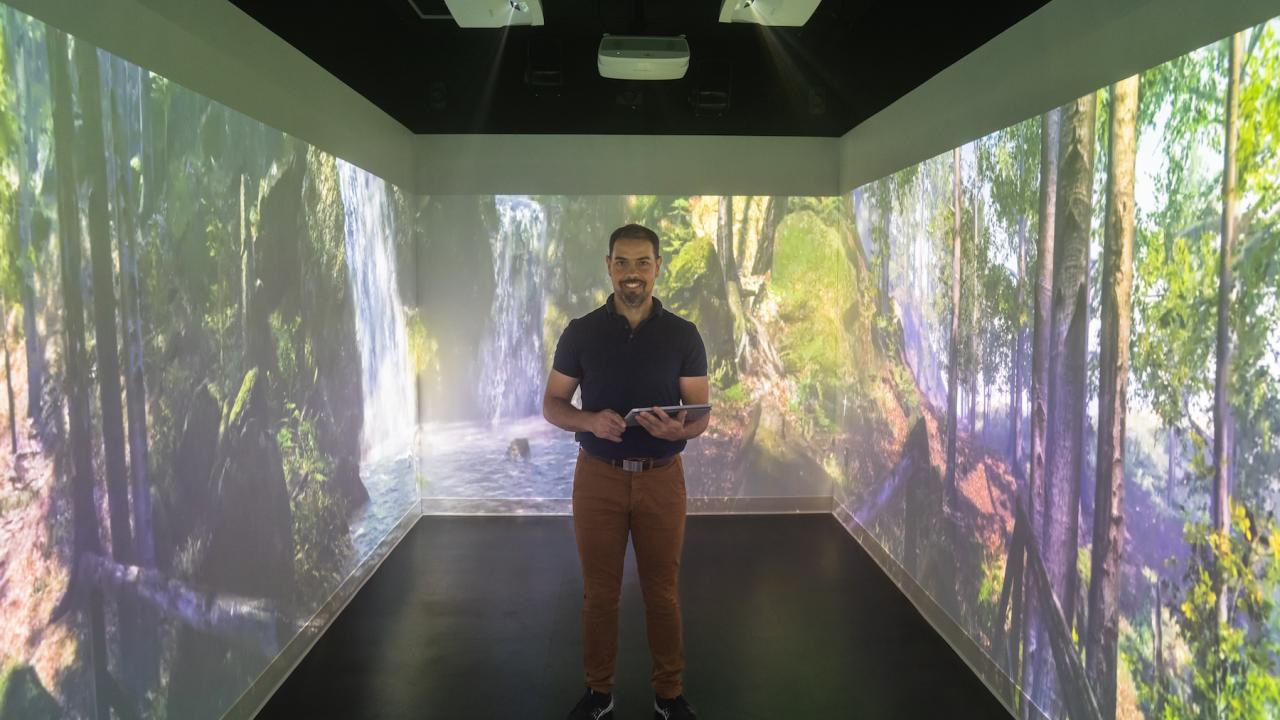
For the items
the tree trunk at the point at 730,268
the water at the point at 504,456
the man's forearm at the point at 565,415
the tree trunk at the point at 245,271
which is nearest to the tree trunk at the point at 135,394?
the tree trunk at the point at 245,271

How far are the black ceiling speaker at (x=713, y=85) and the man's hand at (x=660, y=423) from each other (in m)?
2.70

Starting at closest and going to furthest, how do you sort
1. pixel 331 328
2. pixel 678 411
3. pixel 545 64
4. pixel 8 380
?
pixel 8 380 → pixel 678 411 → pixel 331 328 → pixel 545 64

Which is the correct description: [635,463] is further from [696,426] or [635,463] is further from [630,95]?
[630,95]

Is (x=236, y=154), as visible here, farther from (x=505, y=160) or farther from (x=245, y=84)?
(x=505, y=160)

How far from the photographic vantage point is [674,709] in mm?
3047

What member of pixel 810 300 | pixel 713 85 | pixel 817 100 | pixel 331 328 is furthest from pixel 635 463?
pixel 810 300

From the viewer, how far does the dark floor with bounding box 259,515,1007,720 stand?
3.25 m

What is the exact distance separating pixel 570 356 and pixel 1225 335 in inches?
76.8

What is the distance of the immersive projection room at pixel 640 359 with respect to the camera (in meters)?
2.08

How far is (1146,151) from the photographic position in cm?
234

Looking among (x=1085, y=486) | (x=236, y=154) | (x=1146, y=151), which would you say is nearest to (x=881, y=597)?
(x=1085, y=486)

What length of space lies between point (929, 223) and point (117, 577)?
358 centimetres

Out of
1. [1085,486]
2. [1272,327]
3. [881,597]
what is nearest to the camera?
[1272,327]

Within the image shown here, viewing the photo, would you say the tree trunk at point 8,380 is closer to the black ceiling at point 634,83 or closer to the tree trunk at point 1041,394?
the black ceiling at point 634,83
